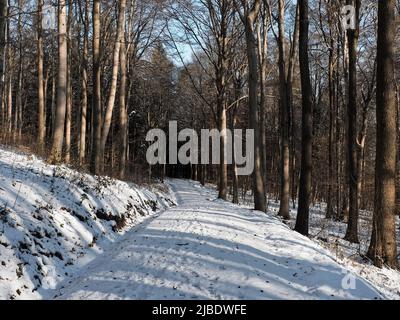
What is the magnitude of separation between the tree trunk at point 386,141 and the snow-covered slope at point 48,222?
633 cm

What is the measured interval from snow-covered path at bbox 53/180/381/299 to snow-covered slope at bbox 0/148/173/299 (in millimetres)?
409

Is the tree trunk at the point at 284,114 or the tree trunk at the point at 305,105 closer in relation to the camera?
the tree trunk at the point at 305,105

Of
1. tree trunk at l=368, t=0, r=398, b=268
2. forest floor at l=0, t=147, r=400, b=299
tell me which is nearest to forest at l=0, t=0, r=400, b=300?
tree trunk at l=368, t=0, r=398, b=268

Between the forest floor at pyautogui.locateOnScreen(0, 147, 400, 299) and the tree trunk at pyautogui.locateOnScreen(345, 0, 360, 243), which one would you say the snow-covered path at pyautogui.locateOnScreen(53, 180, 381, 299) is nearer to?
the forest floor at pyautogui.locateOnScreen(0, 147, 400, 299)

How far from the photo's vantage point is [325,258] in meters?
7.02

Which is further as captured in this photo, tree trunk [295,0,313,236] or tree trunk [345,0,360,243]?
tree trunk [345,0,360,243]

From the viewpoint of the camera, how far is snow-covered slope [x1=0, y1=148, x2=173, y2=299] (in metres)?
5.74

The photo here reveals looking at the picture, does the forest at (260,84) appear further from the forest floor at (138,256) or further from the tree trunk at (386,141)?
the forest floor at (138,256)

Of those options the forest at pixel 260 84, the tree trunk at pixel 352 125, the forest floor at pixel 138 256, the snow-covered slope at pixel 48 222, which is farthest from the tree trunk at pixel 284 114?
the snow-covered slope at pixel 48 222

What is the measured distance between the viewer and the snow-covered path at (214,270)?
5273 mm

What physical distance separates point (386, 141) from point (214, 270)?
527 cm

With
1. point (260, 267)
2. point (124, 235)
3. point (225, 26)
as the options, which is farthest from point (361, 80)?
point (260, 267)

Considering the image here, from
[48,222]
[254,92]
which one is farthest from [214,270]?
[254,92]
